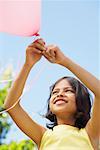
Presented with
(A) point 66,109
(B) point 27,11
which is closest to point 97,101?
(A) point 66,109

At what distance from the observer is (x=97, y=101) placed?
1103 mm

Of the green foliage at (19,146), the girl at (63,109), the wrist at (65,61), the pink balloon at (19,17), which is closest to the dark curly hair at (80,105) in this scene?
the girl at (63,109)

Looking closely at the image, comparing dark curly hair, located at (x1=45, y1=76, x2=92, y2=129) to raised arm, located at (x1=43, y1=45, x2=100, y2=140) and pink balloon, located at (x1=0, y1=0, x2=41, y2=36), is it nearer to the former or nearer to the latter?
raised arm, located at (x1=43, y1=45, x2=100, y2=140)

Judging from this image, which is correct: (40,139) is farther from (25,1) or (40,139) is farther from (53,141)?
(25,1)

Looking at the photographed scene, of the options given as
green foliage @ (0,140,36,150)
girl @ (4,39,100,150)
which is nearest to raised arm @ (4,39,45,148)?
girl @ (4,39,100,150)

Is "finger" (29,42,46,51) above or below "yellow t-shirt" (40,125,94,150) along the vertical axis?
above

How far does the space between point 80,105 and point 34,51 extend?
0.72 ft

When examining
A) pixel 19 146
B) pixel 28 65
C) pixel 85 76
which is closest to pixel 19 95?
pixel 28 65

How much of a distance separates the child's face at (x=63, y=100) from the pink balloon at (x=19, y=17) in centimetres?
20

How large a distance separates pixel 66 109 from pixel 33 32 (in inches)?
9.5

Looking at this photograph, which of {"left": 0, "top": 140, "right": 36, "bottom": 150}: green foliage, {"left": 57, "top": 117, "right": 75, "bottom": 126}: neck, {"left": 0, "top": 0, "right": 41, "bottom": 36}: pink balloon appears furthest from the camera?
{"left": 0, "top": 140, "right": 36, "bottom": 150}: green foliage

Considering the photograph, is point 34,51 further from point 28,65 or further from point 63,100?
point 63,100

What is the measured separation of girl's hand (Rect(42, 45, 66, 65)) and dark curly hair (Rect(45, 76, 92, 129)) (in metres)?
0.13

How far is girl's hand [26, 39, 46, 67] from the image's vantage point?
1.08 metres
